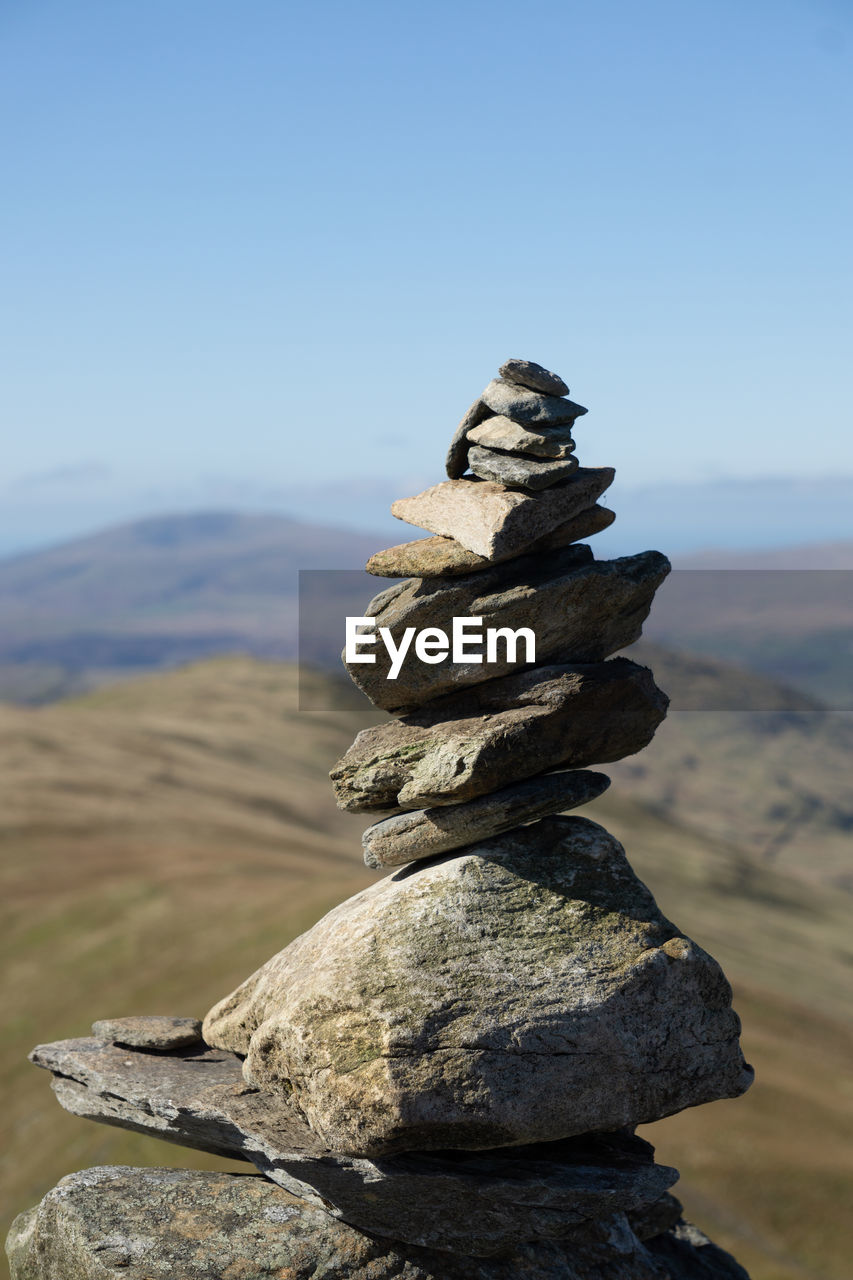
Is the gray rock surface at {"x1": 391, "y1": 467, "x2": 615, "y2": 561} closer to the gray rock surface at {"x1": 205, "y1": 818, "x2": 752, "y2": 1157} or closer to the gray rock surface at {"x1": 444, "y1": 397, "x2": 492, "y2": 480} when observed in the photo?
the gray rock surface at {"x1": 444, "y1": 397, "x2": 492, "y2": 480}

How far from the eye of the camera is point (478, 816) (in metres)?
18.3

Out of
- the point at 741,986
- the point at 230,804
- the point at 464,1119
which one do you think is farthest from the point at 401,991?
the point at 230,804

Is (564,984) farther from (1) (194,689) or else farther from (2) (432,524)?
(1) (194,689)

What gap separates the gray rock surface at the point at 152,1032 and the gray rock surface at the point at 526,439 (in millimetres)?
12383

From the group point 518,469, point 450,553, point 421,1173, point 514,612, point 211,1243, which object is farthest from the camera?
point 450,553

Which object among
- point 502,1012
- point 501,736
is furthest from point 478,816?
point 502,1012

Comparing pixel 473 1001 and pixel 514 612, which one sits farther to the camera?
pixel 514 612

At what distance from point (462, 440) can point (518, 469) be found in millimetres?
1556

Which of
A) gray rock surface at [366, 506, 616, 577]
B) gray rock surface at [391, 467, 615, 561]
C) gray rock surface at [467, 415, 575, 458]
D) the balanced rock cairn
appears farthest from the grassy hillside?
gray rock surface at [467, 415, 575, 458]

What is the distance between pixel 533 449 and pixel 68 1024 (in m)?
46.5

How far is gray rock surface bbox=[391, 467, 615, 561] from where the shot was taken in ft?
58.7

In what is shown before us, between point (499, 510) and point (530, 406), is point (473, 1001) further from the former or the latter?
point (530, 406)

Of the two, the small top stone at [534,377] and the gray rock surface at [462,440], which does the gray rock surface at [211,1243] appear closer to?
the gray rock surface at [462,440]

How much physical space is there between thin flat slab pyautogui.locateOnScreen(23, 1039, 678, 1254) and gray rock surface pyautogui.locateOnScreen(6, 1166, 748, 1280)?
439 millimetres
